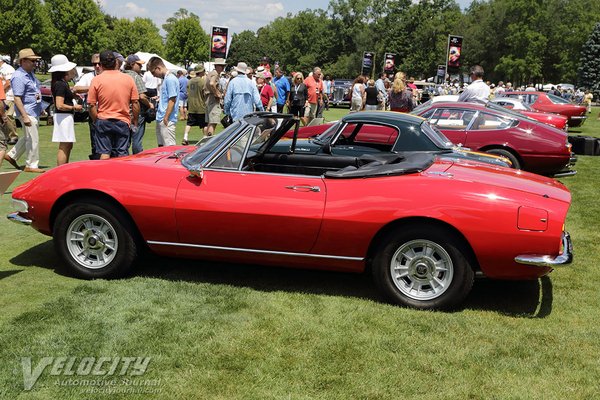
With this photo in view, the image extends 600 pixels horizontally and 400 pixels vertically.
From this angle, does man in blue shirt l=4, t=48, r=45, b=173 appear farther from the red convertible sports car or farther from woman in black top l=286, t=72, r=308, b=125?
woman in black top l=286, t=72, r=308, b=125

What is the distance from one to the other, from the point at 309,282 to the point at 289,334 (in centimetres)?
111

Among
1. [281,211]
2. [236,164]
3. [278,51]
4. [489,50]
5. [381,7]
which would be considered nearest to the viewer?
[281,211]

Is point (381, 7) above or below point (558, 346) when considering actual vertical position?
above

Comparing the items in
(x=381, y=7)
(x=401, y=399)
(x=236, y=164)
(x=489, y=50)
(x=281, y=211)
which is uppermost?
(x=381, y=7)

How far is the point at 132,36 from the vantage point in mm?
102875

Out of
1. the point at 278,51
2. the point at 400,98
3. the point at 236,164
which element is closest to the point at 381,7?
the point at 278,51

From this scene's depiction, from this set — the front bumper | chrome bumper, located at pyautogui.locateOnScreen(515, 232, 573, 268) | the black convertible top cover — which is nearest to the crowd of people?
the black convertible top cover

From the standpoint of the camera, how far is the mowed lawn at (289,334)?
337 cm

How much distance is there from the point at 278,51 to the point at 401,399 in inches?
5357

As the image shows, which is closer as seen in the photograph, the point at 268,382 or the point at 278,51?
the point at 268,382

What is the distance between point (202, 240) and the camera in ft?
15.5

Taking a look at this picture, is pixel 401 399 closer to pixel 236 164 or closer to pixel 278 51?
pixel 236 164

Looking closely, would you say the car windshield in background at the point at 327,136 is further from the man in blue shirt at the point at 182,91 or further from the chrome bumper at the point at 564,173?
the man in blue shirt at the point at 182,91

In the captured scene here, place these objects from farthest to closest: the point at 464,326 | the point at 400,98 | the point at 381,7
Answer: the point at 381,7 → the point at 400,98 → the point at 464,326
